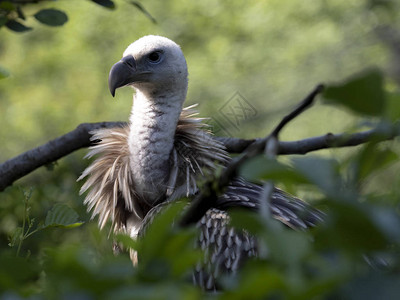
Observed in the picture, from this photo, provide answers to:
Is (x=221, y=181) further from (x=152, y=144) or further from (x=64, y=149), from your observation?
(x=64, y=149)

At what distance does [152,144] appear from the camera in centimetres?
278

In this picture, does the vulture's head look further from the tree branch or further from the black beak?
the tree branch

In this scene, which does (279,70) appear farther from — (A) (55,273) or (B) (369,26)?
(A) (55,273)

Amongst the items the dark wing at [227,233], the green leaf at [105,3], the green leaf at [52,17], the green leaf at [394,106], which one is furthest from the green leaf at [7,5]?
the green leaf at [394,106]

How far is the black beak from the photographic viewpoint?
9.22ft

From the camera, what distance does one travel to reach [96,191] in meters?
2.83

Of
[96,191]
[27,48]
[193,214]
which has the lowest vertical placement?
[27,48]

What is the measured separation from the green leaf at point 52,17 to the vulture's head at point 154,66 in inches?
39.6

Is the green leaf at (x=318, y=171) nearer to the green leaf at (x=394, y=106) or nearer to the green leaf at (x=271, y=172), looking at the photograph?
the green leaf at (x=271, y=172)

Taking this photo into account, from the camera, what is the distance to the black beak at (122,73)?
9.22 feet

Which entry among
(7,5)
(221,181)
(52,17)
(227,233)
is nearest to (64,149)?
(227,233)

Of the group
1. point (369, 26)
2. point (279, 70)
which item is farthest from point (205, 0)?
point (369, 26)

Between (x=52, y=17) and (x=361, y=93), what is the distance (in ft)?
4.55

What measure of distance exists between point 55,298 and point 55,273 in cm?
3
